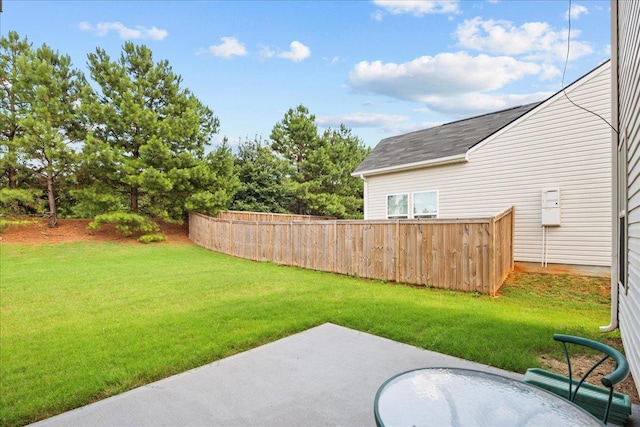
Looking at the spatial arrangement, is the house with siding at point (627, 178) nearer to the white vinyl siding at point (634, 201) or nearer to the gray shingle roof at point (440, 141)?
the white vinyl siding at point (634, 201)

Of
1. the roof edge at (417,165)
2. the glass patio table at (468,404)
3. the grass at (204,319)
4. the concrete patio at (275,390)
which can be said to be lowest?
the grass at (204,319)

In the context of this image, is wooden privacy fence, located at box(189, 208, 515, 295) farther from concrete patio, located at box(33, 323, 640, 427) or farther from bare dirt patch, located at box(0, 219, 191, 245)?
bare dirt patch, located at box(0, 219, 191, 245)

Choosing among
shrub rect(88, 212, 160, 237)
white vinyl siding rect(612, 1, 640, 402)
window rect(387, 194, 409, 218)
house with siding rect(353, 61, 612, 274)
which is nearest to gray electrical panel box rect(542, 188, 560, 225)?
house with siding rect(353, 61, 612, 274)

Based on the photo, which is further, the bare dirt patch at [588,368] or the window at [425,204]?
the window at [425,204]

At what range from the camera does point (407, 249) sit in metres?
7.38

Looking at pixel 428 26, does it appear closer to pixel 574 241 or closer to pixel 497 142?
pixel 497 142

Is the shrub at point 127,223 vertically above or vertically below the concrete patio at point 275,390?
above

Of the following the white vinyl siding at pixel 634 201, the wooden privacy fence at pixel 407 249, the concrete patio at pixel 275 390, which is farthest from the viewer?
the wooden privacy fence at pixel 407 249

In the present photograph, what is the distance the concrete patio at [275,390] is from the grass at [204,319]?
0.80 ft

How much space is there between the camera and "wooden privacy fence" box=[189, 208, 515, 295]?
647 centimetres

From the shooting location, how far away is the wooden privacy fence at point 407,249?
6.47 metres

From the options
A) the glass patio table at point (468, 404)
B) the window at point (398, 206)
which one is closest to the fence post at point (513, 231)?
the window at point (398, 206)

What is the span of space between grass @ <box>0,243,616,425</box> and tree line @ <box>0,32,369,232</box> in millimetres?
7042

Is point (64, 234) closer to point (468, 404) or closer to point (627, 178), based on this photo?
point (468, 404)
